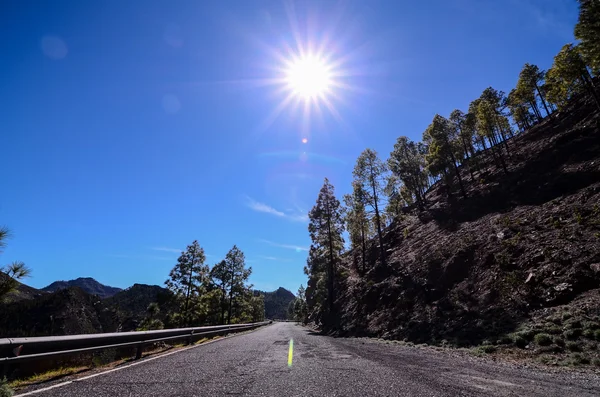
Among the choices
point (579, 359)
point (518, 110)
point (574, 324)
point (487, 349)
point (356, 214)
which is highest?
point (518, 110)

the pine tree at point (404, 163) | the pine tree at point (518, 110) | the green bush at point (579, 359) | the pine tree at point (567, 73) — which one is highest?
the pine tree at point (518, 110)

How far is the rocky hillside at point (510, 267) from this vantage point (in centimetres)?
1056

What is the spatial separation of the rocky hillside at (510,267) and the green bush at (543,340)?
7 centimetres

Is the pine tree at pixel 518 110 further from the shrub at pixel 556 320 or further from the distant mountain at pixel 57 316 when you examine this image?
the distant mountain at pixel 57 316

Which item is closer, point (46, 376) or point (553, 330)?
point (46, 376)

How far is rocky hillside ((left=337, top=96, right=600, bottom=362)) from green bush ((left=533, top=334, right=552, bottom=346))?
73mm

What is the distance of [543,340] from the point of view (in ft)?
29.2

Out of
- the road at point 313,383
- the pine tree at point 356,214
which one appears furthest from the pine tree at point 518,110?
the road at point 313,383

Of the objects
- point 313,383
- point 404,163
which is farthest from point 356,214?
point 313,383

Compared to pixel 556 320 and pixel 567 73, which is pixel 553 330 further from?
pixel 567 73

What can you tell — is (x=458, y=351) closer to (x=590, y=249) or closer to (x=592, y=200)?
(x=590, y=249)

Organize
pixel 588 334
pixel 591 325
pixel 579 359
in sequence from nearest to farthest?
pixel 579 359
pixel 588 334
pixel 591 325

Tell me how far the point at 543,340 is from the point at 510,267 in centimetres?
680

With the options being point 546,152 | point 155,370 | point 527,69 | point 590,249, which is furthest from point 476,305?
point 527,69
